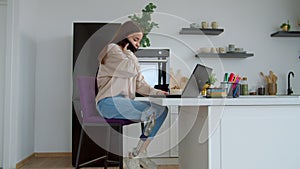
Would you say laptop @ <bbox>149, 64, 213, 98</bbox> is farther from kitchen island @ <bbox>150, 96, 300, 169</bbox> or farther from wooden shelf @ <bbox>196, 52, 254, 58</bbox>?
wooden shelf @ <bbox>196, 52, 254, 58</bbox>

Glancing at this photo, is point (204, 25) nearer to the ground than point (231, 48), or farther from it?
farther from it

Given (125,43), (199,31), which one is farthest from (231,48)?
(125,43)

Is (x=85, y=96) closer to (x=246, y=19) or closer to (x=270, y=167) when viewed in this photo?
(x=270, y=167)

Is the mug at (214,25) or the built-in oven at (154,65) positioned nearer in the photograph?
the built-in oven at (154,65)

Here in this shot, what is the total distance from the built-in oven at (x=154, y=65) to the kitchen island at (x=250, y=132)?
7.65 ft

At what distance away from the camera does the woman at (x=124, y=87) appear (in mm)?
1617

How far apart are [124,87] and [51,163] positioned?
2123 millimetres

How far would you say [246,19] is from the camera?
13.8ft

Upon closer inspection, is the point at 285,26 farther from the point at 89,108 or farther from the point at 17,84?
the point at 17,84

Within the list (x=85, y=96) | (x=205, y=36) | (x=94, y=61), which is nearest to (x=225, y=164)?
(x=85, y=96)

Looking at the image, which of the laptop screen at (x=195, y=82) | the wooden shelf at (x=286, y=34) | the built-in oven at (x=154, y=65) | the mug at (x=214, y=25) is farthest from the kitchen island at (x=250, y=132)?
the wooden shelf at (x=286, y=34)

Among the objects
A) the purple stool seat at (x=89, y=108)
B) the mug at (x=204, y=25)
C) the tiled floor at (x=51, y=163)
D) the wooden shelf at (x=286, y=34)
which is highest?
the mug at (x=204, y=25)

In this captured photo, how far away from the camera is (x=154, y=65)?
11.9 feet

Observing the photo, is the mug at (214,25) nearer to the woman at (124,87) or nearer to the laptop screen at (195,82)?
the woman at (124,87)
